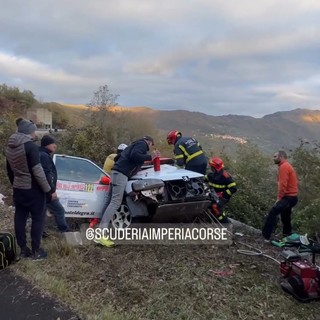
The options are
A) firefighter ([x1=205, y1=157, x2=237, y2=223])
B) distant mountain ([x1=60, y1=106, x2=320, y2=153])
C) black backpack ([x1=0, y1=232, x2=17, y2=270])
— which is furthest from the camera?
distant mountain ([x1=60, y1=106, x2=320, y2=153])

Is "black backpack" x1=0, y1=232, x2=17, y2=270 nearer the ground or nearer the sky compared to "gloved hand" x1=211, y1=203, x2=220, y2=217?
nearer the ground

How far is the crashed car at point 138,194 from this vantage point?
6.45 meters

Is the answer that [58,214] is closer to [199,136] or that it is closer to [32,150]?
[32,150]

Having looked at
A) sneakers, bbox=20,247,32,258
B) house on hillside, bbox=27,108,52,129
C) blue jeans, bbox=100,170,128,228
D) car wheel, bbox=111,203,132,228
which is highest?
house on hillside, bbox=27,108,52,129

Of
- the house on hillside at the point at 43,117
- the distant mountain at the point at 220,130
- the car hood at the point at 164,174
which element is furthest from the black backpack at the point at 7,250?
the house on hillside at the point at 43,117

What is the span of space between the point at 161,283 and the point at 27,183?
2117 mm

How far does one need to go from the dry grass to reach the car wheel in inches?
23.7

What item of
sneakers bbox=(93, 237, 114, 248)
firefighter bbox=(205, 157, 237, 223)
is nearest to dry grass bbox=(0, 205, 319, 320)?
sneakers bbox=(93, 237, 114, 248)

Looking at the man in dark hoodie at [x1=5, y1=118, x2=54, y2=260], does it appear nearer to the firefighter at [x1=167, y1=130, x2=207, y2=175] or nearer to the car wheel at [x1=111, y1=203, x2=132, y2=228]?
the car wheel at [x1=111, y1=203, x2=132, y2=228]

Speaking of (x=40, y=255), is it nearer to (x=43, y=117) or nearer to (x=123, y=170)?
(x=123, y=170)

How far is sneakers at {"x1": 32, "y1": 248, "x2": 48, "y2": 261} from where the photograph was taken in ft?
17.9

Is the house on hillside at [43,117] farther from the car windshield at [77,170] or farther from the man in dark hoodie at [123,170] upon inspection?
the man in dark hoodie at [123,170]

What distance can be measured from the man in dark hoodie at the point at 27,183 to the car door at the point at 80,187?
1.09 meters

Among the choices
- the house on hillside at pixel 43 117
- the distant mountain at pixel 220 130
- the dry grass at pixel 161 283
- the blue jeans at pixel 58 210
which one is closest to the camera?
the dry grass at pixel 161 283
